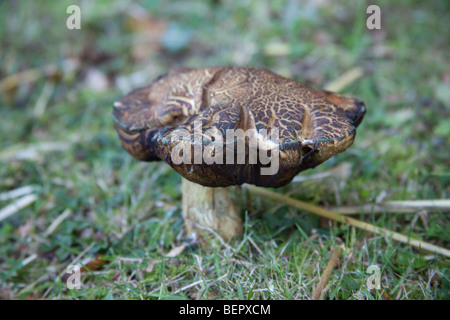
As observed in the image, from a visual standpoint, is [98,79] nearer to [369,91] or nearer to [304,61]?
[304,61]

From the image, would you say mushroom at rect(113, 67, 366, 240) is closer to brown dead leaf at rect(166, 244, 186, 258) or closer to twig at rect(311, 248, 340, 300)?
brown dead leaf at rect(166, 244, 186, 258)

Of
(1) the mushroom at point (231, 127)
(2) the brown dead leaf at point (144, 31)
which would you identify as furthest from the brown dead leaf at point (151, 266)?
(2) the brown dead leaf at point (144, 31)

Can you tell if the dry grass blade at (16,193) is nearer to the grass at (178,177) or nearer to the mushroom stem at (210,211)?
the grass at (178,177)

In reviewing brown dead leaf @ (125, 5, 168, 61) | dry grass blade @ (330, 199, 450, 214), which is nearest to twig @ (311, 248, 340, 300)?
dry grass blade @ (330, 199, 450, 214)

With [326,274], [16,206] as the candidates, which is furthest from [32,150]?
[326,274]

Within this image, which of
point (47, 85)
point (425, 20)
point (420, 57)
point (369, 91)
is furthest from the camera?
point (425, 20)

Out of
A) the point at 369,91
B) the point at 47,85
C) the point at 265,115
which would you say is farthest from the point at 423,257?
the point at 47,85
